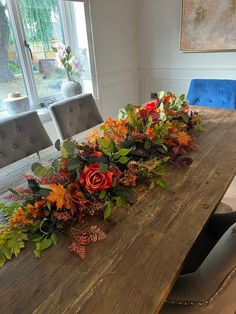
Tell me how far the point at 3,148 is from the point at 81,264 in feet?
3.31

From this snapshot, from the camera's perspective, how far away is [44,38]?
246 centimetres

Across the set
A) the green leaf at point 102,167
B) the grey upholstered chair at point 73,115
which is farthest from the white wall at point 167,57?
the green leaf at point 102,167

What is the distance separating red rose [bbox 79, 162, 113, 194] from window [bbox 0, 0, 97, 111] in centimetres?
183

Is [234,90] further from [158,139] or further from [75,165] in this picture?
[75,165]

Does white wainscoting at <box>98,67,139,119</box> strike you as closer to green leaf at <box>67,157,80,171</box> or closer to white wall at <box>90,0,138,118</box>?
white wall at <box>90,0,138,118</box>

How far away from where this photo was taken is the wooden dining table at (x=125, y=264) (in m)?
0.56

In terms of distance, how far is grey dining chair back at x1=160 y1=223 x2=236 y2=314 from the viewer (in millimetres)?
603

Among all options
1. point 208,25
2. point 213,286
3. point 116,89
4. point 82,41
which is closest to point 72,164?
point 213,286

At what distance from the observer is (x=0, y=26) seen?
2117 mm

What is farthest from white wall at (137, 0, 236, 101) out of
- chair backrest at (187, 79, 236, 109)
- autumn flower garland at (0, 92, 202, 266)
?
autumn flower garland at (0, 92, 202, 266)

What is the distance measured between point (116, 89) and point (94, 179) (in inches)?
100

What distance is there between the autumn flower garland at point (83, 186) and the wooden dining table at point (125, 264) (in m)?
0.04

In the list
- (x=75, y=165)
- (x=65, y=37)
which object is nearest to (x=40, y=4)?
(x=65, y=37)

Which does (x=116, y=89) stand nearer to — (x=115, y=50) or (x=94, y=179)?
(x=115, y=50)
